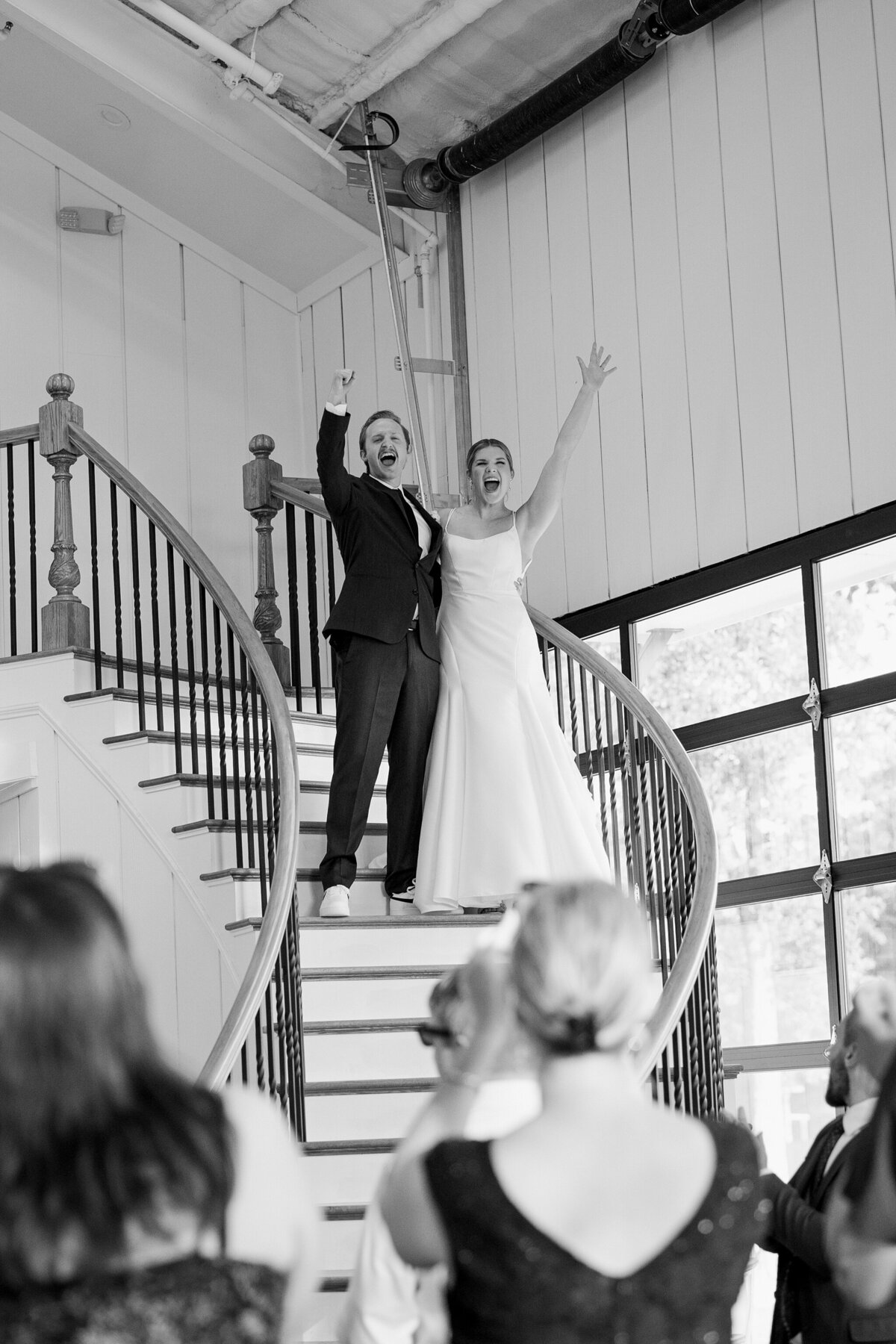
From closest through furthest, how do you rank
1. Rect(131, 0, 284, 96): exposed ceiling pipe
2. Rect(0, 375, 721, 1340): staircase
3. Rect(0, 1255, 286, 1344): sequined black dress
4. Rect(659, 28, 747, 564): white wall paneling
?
Rect(0, 1255, 286, 1344): sequined black dress, Rect(0, 375, 721, 1340): staircase, Rect(659, 28, 747, 564): white wall paneling, Rect(131, 0, 284, 96): exposed ceiling pipe

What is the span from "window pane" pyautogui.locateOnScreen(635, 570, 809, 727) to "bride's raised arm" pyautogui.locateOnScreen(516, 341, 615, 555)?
45.2 inches

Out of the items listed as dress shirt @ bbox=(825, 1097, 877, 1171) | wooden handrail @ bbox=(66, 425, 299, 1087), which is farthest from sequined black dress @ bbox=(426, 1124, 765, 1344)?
wooden handrail @ bbox=(66, 425, 299, 1087)

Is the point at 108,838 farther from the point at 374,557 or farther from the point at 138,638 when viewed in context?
the point at 374,557

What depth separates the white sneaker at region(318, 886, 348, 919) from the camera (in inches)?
173

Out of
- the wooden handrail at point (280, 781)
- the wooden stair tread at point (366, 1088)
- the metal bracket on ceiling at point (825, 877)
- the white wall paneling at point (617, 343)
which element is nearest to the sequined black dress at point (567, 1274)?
the wooden handrail at point (280, 781)

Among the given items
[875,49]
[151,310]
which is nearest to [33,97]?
[151,310]

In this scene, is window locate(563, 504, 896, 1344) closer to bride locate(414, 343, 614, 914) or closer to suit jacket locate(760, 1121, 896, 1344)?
bride locate(414, 343, 614, 914)

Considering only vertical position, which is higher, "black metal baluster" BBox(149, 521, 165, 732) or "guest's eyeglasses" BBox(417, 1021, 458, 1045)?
"black metal baluster" BBox(149, 521, 165, 732)

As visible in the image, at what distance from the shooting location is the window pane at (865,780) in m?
5.03

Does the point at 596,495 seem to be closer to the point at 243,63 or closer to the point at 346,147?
the point at 346,147

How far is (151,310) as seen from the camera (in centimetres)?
738

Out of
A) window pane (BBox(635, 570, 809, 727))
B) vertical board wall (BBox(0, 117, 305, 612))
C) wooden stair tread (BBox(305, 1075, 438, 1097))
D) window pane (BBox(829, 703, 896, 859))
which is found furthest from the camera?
vertical board wall (BBox(0, 117, 305, 612))

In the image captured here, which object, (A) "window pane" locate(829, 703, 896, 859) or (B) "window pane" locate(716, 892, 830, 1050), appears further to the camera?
(B) "window pane" locate(716, 892, 830, 1050)

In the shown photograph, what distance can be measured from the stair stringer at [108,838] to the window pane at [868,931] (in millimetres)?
2038
